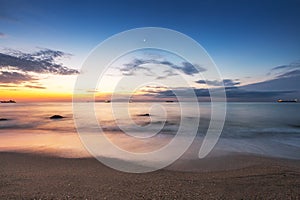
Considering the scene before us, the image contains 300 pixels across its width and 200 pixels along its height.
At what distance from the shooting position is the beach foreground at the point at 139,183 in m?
5.03

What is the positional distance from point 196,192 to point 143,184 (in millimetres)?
1487

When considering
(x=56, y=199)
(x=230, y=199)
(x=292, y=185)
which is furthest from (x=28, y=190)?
(x=292, y=185)

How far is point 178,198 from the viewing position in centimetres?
486

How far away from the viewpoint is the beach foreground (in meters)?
5.03

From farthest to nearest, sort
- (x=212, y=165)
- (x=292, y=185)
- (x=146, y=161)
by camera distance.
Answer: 1. (x=146, y=161)
2. (x=212, y=165)
3. (x=292, y=185)

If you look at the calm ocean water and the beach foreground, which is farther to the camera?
the calm ocean water

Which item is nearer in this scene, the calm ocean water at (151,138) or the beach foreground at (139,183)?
the beach foreground at (139,183)

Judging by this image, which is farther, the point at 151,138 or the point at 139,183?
the point at 151,138

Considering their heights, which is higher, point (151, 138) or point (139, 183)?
point (139, 183)

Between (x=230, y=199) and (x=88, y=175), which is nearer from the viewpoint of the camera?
(x=230, y=199)

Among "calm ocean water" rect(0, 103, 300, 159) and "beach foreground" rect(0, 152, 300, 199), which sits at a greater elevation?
"beach foreground" rect(0, 152, 300, 199)

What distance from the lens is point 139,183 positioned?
5812 millimetres

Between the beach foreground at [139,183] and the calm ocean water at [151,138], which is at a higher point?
the beach foreground at [139,183]

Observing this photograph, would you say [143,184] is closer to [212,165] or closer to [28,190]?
[28,190]
